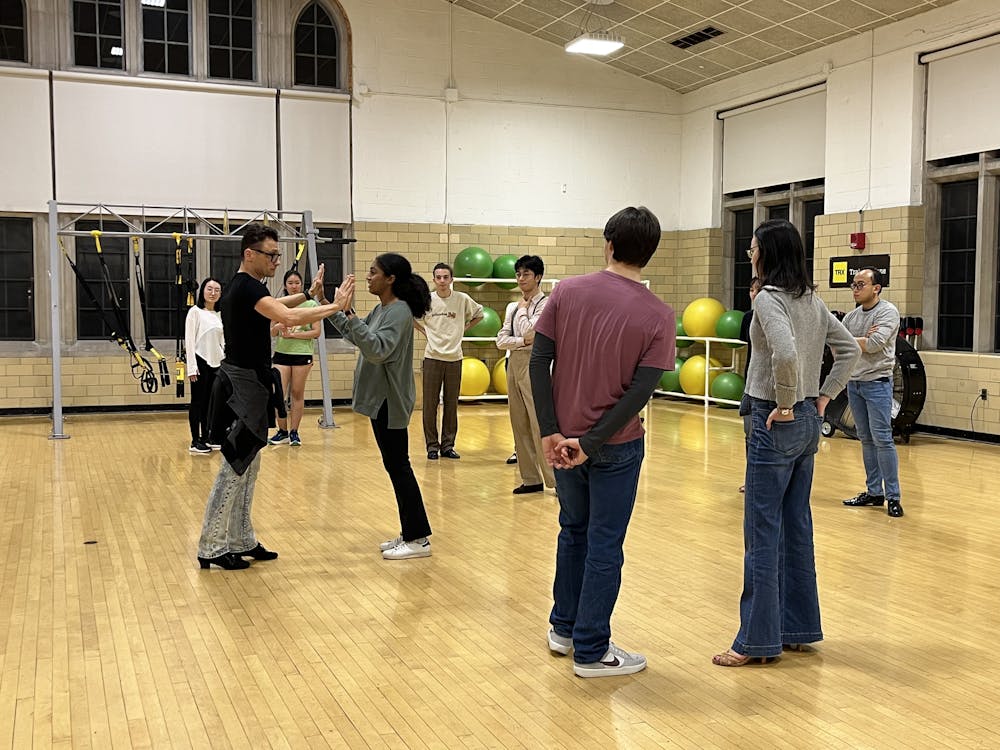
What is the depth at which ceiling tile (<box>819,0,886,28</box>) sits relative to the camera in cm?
1032

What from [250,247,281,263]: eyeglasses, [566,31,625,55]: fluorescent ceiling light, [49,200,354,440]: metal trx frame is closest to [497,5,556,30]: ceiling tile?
[566,31,625,55]: fluorescent ceiling light

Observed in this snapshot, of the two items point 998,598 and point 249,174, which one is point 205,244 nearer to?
point 249,174

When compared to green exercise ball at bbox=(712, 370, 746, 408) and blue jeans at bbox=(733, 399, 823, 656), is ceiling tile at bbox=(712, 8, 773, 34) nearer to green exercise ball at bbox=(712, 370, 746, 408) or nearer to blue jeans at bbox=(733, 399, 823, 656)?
green exercise ball at bbox=(712, 370, 746, 408)

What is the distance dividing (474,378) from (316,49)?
471cm

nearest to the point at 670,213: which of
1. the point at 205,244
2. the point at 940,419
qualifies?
the point at 940,419

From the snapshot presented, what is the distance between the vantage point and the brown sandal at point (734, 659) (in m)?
3.66

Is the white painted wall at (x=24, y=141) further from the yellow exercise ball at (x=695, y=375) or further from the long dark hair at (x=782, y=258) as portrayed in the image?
the long dark hair at (x=782, y=258)

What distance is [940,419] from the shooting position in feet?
33.7

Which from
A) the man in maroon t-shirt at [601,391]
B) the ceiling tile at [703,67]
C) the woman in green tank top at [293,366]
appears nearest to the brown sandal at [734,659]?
Answer: the man in maroon t-shirt at [601,391]

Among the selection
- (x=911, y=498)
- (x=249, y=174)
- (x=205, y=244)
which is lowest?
(x=911, y=498)

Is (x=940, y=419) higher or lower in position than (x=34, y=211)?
lower

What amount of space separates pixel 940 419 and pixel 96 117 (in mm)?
10080

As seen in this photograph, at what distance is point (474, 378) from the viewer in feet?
41.6

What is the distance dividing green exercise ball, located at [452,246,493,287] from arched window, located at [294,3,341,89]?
2.73 meters
